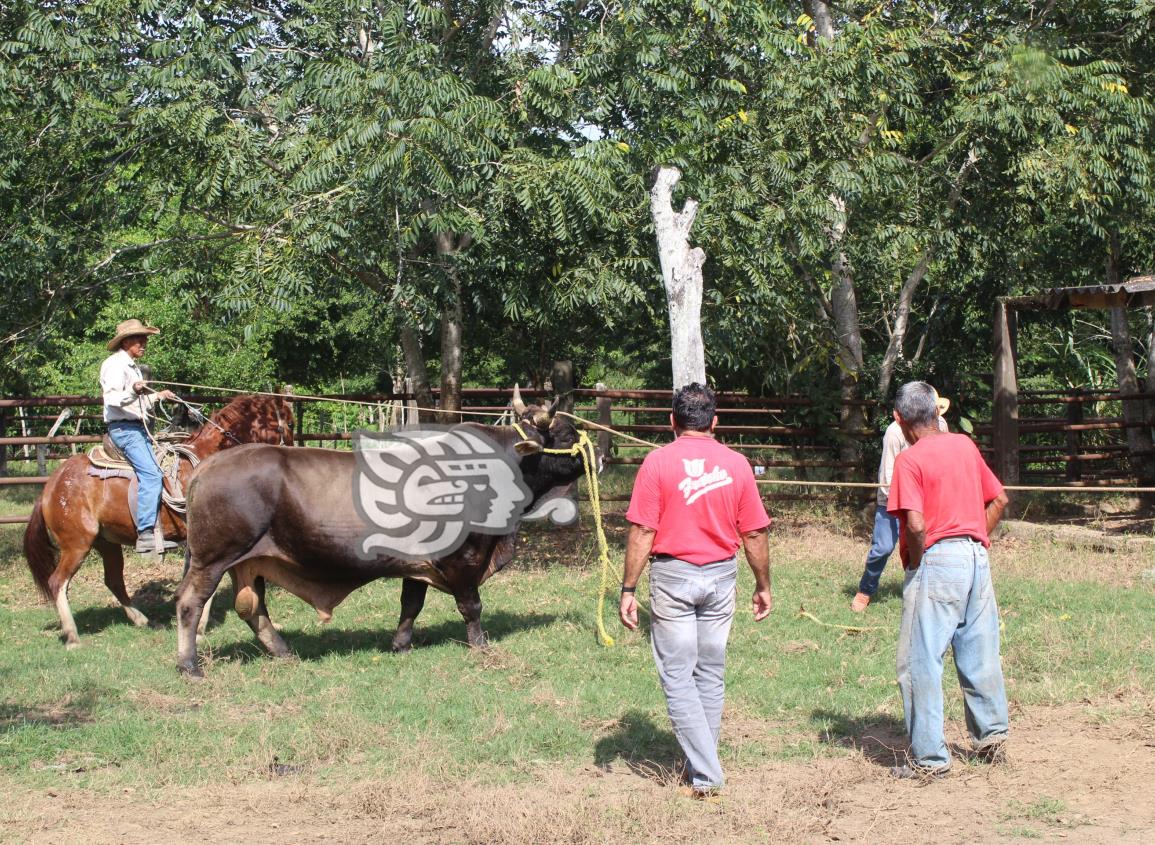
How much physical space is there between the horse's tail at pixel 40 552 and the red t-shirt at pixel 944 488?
291 inches

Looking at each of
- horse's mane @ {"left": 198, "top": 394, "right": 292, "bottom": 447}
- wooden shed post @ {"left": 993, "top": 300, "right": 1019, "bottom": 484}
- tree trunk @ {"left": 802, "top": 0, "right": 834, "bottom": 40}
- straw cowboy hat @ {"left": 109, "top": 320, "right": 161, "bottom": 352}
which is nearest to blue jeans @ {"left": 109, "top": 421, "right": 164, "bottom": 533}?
straw cowboy hat @ {"left": 109, "top": 320, "right": 161, "bottom": 352}

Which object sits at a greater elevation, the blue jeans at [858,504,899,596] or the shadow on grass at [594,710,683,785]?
the blue jeans at [858,504,899,596]

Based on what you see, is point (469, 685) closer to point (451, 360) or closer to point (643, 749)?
point (643, 749)

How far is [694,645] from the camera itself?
18.4 ft

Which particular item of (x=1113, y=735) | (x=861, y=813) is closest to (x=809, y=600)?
(x=1113, y=735)

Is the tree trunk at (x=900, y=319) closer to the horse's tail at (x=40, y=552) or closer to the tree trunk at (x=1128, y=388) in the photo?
the tree trunk at (x=1128, y=388)

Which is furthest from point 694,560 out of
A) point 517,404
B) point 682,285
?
point 682,285

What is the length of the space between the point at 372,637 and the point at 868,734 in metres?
4.28

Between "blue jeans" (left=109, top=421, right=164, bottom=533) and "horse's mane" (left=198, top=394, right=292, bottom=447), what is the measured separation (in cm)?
84

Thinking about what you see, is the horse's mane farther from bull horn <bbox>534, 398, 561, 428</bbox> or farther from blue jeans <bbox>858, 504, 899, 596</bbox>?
blue jeans <bbox>858, 504, 899, 596</bbox>

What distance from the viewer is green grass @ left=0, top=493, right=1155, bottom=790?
6371mm

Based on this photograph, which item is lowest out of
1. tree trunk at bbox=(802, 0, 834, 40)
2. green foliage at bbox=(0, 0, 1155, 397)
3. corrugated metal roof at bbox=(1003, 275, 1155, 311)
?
corrugated metal roof at bbox=(1003, 275, 1155, 311)

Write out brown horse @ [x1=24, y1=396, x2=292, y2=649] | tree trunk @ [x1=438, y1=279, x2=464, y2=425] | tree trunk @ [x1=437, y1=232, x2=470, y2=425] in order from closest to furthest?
brown horse @ [x1=24, y1=396, x2=292, y2=649] → tree trunk @ [x1=437, y1=232, x2=470, y2=425] → tree trunk @ [x1=438, y1=279, x2=464, y2=425]

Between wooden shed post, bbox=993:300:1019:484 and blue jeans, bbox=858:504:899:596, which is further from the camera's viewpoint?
wooden shed post, bbox=993:300:1019:484
